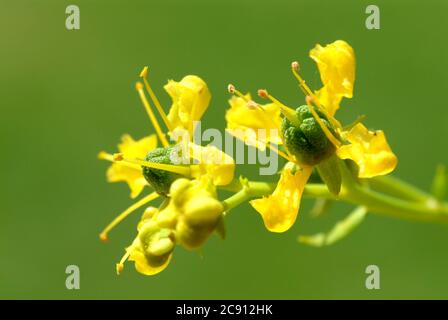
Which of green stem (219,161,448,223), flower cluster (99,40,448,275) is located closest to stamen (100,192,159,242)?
flower cluster (99,40,448,275)

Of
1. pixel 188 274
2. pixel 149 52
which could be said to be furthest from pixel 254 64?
pixel 188 274

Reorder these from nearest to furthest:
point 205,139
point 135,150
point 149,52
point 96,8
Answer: point 205,139 → point 135,150 → point 149,52 → point 96,8

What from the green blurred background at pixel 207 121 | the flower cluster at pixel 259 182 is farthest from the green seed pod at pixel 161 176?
the green blurred background at pixel 207 121

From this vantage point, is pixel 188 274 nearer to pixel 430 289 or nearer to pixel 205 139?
pixel 430 289

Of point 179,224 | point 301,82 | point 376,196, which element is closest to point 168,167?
point 179,224

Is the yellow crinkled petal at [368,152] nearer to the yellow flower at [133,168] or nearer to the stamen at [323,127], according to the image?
Result: the stamen at [323,127]

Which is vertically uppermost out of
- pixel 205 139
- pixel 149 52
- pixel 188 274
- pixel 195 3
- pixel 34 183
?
pixel 195 3

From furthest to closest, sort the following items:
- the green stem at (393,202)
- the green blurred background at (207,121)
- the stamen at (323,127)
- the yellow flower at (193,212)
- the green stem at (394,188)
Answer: the green blurred background at (207,121) → the green stem at (394,188) → the green stem at (393,202) → the stamen at (323,127) → the yellow flower at (193,212)

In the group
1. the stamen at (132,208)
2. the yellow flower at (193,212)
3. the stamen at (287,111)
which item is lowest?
the yellow flower at (193,212)
